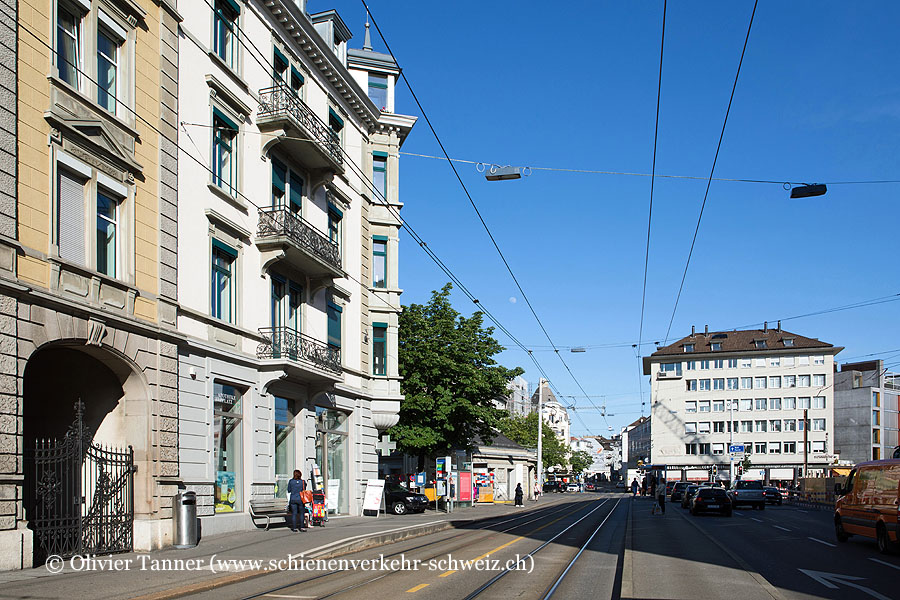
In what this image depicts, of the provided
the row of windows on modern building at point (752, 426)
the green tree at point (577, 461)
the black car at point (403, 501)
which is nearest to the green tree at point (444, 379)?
the black car at point (403, 501)

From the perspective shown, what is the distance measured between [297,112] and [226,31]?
3449mm

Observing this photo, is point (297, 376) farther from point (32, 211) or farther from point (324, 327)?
point (32, 211)

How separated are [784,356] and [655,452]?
19.7 m

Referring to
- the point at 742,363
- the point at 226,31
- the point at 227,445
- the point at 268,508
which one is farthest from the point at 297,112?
the point at 742,363

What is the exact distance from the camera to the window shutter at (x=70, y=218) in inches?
659

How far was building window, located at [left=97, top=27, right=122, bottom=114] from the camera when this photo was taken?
1828 cm

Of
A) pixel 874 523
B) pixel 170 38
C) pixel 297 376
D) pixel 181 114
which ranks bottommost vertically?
pixel 874 523

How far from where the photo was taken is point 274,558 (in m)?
16.4

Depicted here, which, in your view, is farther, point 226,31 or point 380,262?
point 380,262

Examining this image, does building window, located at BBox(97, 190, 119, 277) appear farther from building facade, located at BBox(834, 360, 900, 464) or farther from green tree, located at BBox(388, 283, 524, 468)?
building facade, located at BBox(834, 360, 900, 464)

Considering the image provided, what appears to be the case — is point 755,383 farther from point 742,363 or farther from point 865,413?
point 865,413

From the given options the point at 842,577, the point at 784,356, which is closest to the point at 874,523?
the point at 842,577

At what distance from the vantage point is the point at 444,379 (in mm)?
45156

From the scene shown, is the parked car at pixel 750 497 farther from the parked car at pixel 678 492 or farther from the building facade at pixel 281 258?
the building facade at pixel 281 258
